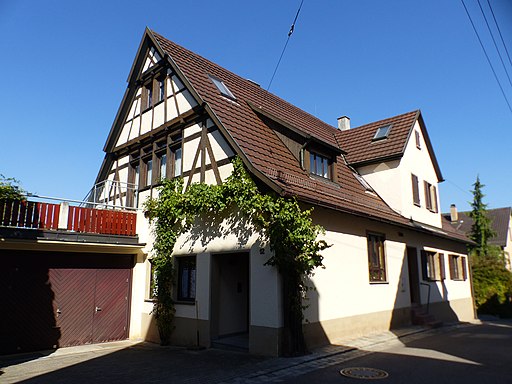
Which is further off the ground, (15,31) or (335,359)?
(15,31)

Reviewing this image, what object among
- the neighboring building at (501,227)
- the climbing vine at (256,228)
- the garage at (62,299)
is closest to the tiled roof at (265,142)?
the climbing vine at (256,228)

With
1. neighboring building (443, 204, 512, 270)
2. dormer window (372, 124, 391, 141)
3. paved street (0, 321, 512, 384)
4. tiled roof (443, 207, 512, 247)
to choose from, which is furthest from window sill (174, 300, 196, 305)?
tiled roof (443, 207, 512, 247)

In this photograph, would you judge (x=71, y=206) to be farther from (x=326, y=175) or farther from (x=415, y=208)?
(x=415, y=208)

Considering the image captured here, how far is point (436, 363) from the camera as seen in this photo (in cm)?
818

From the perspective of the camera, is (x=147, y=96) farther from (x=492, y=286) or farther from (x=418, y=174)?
(x=492, y=286)

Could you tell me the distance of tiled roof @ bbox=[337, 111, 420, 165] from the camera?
51.0 ft

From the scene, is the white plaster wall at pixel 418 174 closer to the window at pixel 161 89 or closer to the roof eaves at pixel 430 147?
the roof eaves at pixel 430 147

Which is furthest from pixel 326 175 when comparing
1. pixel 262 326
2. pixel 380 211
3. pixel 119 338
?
pixel 119 338

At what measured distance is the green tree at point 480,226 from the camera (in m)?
32.6

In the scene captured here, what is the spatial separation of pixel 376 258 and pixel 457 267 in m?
9.38

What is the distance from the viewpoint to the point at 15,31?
6898mm

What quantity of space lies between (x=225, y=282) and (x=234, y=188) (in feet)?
9.97

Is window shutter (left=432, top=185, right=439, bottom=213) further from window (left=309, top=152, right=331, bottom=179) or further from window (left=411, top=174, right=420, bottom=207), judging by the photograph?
window (left=309, top=152, right=331, bottom=179)

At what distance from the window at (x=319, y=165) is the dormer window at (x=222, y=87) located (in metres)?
3.38
